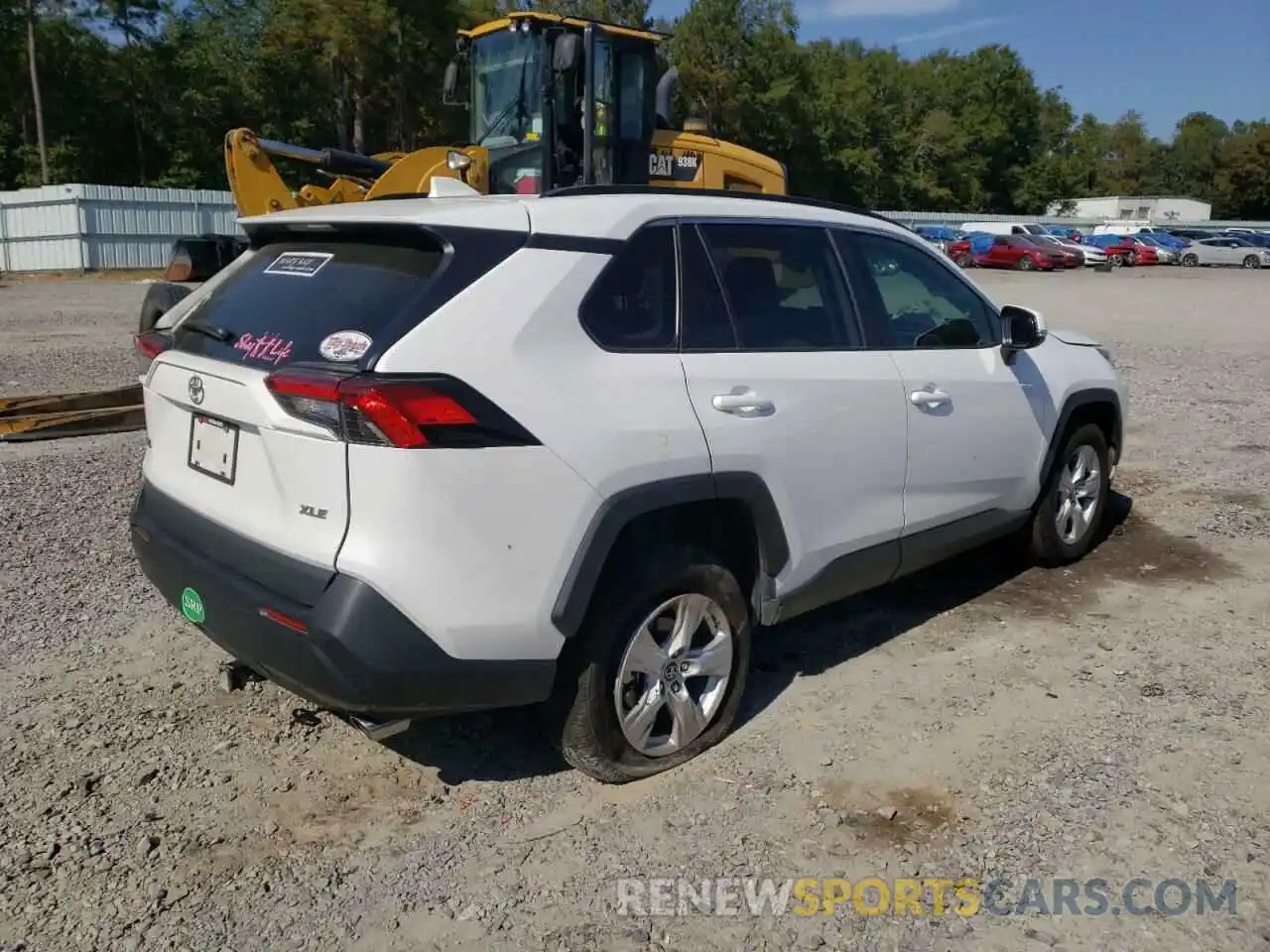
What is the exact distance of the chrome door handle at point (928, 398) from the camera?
4254mm

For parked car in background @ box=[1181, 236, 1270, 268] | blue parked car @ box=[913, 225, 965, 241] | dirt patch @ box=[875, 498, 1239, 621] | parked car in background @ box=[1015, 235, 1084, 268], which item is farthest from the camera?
parked car in background @ box=[1181, 236, 1270, 268]

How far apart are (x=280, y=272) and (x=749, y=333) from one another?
1555 millimetres

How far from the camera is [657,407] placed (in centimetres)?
330

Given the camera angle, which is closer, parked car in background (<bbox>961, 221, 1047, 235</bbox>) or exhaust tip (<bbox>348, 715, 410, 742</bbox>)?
exhaust tip (<bbox>348, 715, 410, 742</bbox>)

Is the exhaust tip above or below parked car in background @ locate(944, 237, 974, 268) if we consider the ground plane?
below

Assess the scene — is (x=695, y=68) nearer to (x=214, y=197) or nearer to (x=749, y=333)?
(x=214, y=197)

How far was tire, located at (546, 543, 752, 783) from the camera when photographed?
3.26 meters

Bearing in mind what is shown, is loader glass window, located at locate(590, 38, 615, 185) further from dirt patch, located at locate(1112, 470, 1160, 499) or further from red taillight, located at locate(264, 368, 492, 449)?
red taillight, located at locate(264, 368, 492, 449)

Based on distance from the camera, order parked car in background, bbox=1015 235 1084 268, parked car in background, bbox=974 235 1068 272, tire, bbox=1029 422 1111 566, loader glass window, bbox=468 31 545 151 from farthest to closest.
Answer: parked car in background, bbox=1015 235 1084 268
parked car in background, bbox=974 235 1068 272
loader glass window, bbox=468 31 545 151
tire, bbox=1029 422 1111 566

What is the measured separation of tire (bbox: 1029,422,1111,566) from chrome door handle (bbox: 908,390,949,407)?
1.26 meters

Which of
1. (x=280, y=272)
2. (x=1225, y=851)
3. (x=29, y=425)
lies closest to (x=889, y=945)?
(x=1225, y=851)

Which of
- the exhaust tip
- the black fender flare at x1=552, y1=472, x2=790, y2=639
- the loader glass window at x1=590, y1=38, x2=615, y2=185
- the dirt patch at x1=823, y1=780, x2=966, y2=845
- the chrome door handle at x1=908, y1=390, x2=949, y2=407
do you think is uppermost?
the loader glass window at x1=590, y1=38, x2=615, y2=185

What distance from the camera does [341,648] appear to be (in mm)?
2869

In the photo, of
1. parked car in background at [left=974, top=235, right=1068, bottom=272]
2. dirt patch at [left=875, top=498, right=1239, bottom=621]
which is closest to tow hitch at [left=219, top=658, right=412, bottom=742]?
dirt patch at [left=875, top=498, right=1239, bottom=621]
